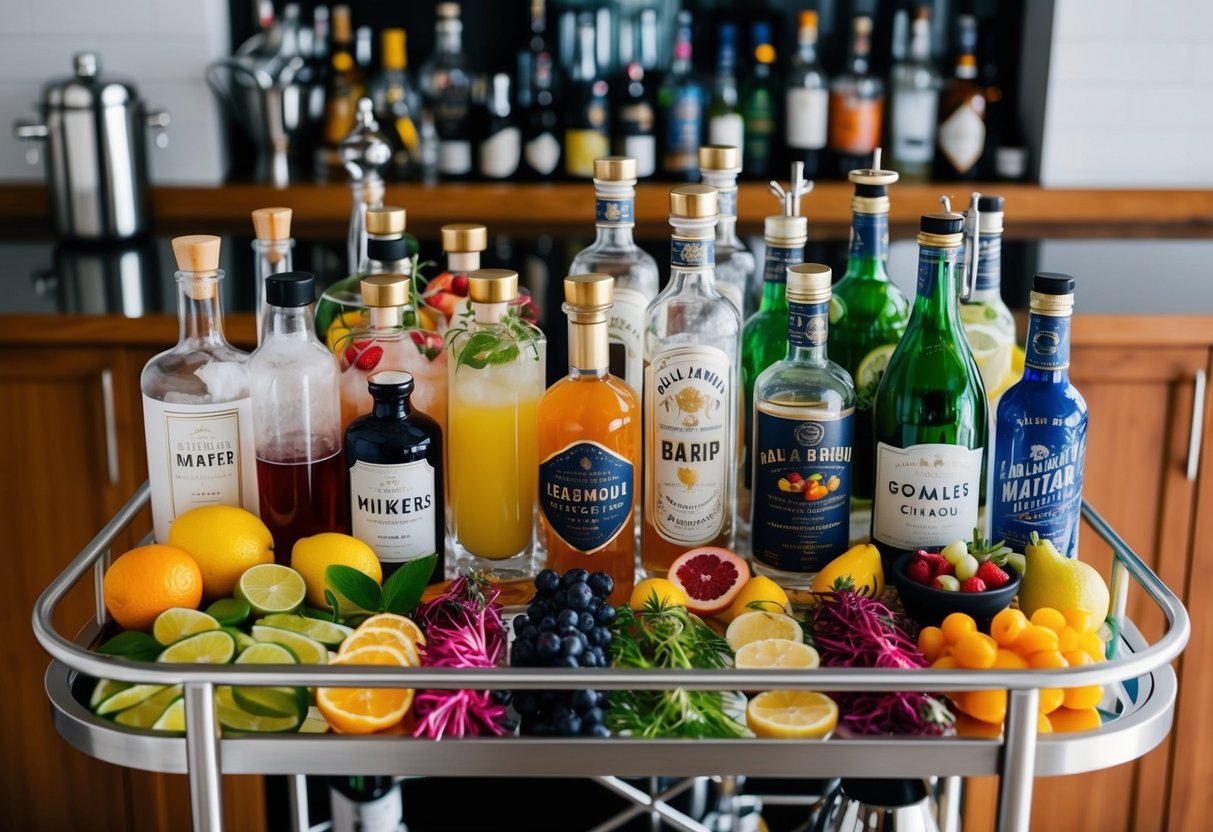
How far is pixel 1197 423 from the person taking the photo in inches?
77.5

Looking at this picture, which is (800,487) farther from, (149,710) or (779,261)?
(149,710)

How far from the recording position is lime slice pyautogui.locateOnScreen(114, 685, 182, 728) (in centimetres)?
87

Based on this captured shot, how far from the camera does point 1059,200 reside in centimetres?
249

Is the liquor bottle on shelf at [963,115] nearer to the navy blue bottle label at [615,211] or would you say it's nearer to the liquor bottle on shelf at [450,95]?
the liquor bottle on shelf at [450,95]

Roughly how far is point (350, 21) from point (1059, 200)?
146 centimetres

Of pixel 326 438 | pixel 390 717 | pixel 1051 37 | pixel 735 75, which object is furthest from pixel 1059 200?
pixel 390 717

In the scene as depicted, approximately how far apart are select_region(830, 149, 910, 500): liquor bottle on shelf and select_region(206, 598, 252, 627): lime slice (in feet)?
1.70

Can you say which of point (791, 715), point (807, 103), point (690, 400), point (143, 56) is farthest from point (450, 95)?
point (791, 715)

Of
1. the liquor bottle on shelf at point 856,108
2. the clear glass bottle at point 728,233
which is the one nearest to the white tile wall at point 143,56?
the liquor bottle on shelf at point 856,108

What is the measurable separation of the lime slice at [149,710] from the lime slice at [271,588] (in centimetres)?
10

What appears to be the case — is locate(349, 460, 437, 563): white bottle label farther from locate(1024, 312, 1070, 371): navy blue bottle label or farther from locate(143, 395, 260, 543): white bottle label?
locate(1024, 312, 1070, 371): navy blue bottle label

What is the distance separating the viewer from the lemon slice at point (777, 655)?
2.92ft

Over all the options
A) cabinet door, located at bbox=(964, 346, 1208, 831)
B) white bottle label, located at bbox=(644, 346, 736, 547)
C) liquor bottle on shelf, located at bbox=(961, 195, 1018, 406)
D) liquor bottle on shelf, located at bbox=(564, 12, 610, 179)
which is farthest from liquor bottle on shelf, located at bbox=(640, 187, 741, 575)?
liquor bottle on shelf, located at bbox=(564, 12, 610, 179)

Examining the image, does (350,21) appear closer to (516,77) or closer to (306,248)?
(516,77)
